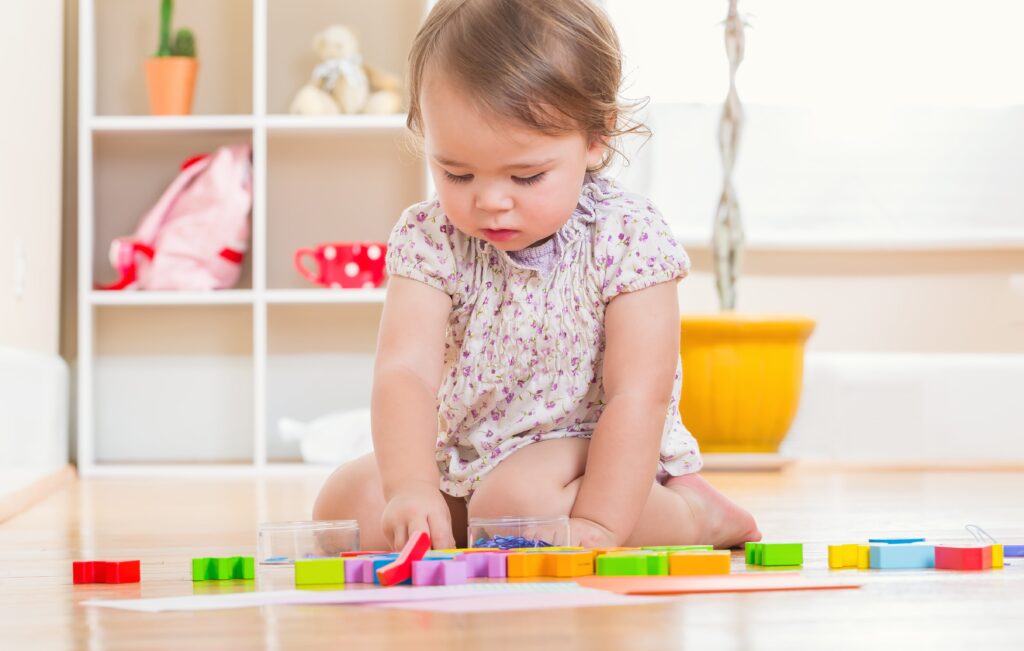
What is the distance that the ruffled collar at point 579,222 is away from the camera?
1.15 meters

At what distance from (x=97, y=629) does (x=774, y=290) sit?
2.28 m

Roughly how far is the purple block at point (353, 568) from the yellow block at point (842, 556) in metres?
0.31

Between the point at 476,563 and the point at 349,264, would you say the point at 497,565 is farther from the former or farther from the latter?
the point at 349,264

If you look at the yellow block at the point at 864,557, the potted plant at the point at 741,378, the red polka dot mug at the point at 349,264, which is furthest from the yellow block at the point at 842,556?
the red polka dot mug at the point at 349,264

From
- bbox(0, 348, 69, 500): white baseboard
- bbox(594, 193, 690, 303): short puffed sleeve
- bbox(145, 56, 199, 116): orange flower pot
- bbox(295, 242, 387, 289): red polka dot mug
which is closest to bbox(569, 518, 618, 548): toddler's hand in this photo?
bbox(594, 193, 690, 303): short puffed sleeve

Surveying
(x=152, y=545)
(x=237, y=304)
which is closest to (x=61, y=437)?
(x=237, y=304)

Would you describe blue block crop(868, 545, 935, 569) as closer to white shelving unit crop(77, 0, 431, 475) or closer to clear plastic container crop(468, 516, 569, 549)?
clear plastic container crop(468, 516, 569, 549)

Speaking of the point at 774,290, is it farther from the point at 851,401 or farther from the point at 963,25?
the point at 963,25

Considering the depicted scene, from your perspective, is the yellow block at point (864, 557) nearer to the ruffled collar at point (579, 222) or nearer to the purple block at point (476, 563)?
the purple block at point (476, 563)

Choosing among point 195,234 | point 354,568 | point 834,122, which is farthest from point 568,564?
point 834,122

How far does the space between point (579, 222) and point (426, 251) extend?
135mm

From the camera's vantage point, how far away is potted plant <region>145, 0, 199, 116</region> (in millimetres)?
2479

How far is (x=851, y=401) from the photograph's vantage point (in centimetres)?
259

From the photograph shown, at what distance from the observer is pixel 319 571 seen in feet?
2.67
